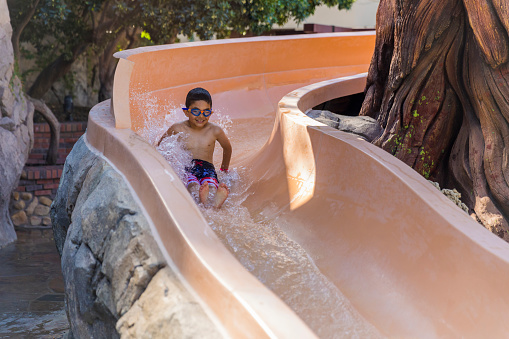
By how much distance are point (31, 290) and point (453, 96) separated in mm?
5149

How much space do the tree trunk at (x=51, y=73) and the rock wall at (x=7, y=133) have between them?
2104 millimetres

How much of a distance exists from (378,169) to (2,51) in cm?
736

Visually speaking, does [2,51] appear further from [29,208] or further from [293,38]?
[293,38]

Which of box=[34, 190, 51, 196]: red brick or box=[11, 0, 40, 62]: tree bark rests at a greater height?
box=[11, 0, 40, 62]: tree bark

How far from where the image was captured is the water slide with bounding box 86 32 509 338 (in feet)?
7.38

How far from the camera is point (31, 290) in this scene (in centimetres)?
678

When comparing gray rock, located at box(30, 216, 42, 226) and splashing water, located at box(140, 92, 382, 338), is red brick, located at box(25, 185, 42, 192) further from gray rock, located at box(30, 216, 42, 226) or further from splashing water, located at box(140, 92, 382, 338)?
splashing water, located at box(140, 92, 382, 338)

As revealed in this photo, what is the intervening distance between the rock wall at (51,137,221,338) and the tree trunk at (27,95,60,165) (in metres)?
6.78

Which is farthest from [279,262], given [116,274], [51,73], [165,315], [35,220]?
[51,73]

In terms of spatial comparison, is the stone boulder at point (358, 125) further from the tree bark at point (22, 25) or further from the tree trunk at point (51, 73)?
the tree trunk at point (51, 73)

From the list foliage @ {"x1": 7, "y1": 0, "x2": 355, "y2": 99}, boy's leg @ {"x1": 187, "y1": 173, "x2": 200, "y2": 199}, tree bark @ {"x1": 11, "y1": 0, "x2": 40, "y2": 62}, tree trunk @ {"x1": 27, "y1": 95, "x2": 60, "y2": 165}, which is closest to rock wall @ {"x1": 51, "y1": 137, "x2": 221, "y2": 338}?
boy's leg @ {"x1": 187, "y1": 173, "x2": 200, "y2": 199}

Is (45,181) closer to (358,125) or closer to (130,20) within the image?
(130,20)

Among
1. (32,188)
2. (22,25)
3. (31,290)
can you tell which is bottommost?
(32,188)

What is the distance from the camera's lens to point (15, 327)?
564cm
